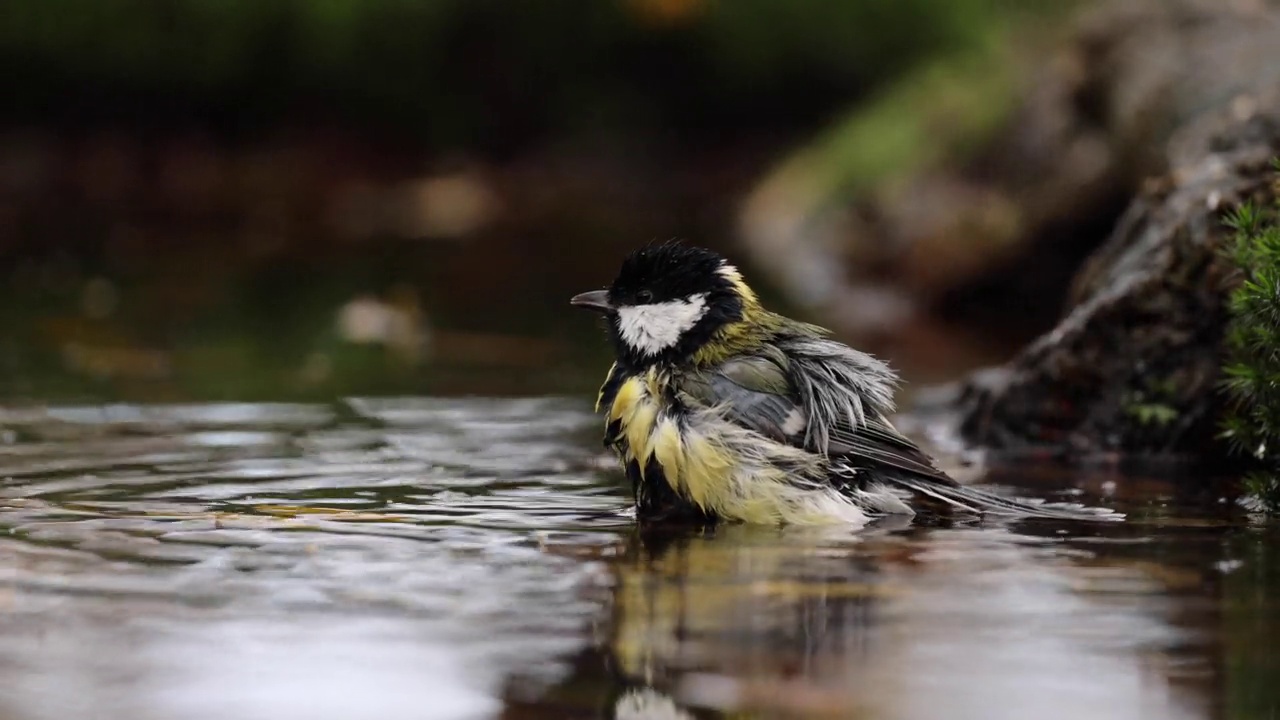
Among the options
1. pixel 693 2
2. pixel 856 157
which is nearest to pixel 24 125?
pixel 693 2

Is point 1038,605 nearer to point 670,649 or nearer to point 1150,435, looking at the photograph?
point 670,649

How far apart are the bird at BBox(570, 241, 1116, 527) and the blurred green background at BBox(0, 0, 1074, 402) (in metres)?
6.00

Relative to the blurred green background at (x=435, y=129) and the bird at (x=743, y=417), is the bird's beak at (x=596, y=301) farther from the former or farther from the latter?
the blurred green background at (x=435, y=129)

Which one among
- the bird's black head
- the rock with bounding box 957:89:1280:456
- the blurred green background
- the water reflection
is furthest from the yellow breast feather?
the blurred green background

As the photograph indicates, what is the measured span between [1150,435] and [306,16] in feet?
43.6

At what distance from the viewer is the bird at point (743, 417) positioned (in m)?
4.64

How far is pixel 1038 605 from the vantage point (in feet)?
11.9

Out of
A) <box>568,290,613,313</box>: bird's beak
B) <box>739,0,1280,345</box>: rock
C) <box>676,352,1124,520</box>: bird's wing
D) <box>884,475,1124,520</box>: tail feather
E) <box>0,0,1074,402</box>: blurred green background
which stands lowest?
<box>884,475,1124,520</box>: tail feather

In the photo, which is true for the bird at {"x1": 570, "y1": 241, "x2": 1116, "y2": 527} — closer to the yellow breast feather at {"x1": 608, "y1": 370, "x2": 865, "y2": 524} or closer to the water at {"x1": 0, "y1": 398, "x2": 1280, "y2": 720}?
the yellow breast feather at {"x1": 608, "y1": 370, "x2": 865, "y2": 524}

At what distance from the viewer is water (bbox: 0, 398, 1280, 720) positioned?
294 cm

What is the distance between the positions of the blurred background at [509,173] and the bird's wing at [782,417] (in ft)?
9.98

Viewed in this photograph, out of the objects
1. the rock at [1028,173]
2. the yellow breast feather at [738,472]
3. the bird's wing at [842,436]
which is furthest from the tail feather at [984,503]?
the rock at [1028,173]

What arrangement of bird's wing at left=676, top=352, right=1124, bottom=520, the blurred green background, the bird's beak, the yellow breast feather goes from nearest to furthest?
1. the yellow breast feather
2. bird's wing at left=676, top=352, right=1124, bottom=520
3. the bird's beak
4. the blurred green background

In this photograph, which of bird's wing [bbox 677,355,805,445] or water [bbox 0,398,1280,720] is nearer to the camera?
water [bbox 0,398,1280,720]
